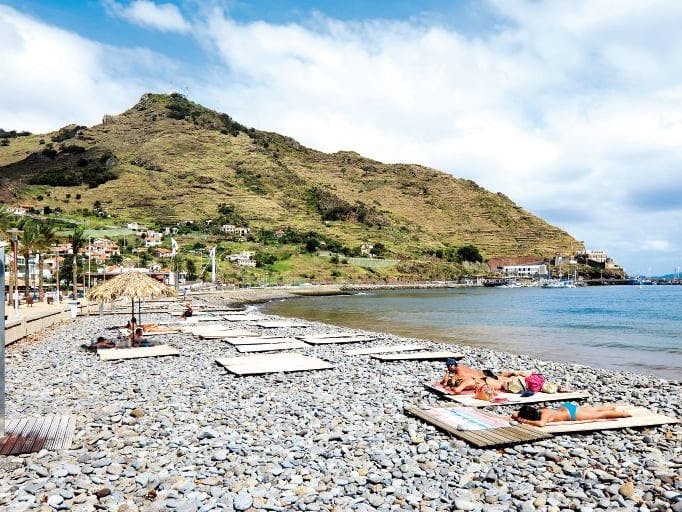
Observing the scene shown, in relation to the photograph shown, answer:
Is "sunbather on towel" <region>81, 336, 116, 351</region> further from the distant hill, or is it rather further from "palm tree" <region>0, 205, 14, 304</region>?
the distant hill

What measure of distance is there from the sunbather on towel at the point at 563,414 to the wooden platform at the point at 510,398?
126 centimetres

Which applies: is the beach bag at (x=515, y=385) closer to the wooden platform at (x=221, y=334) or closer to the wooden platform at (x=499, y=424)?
the wooden platform at (x=499, y=424)

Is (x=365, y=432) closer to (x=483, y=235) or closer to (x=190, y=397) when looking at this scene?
(x=190, y=397)

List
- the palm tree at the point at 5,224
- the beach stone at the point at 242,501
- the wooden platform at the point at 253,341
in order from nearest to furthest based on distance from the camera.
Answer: the beach stone at the point at 242,501 < the wooden platform at the point at 253,341 < the palm tree at the point at 5,224

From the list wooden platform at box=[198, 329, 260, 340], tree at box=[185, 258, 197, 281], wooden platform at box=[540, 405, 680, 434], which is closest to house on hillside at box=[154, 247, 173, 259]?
tree at box=[185, 258, 197, 281]

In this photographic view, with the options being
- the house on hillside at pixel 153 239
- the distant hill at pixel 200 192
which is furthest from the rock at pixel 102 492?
the distant hill at pixel 200 192

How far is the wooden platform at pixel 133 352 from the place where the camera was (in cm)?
1566

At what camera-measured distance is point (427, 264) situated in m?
146

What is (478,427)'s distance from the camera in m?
8.14

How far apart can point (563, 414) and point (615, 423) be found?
79 cm

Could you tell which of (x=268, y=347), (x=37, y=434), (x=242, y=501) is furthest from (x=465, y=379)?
(x=268, y=347)

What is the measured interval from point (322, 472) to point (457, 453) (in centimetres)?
185

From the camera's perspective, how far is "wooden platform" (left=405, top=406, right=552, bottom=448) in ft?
24.7

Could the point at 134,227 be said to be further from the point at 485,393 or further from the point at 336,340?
the point at 485,393
